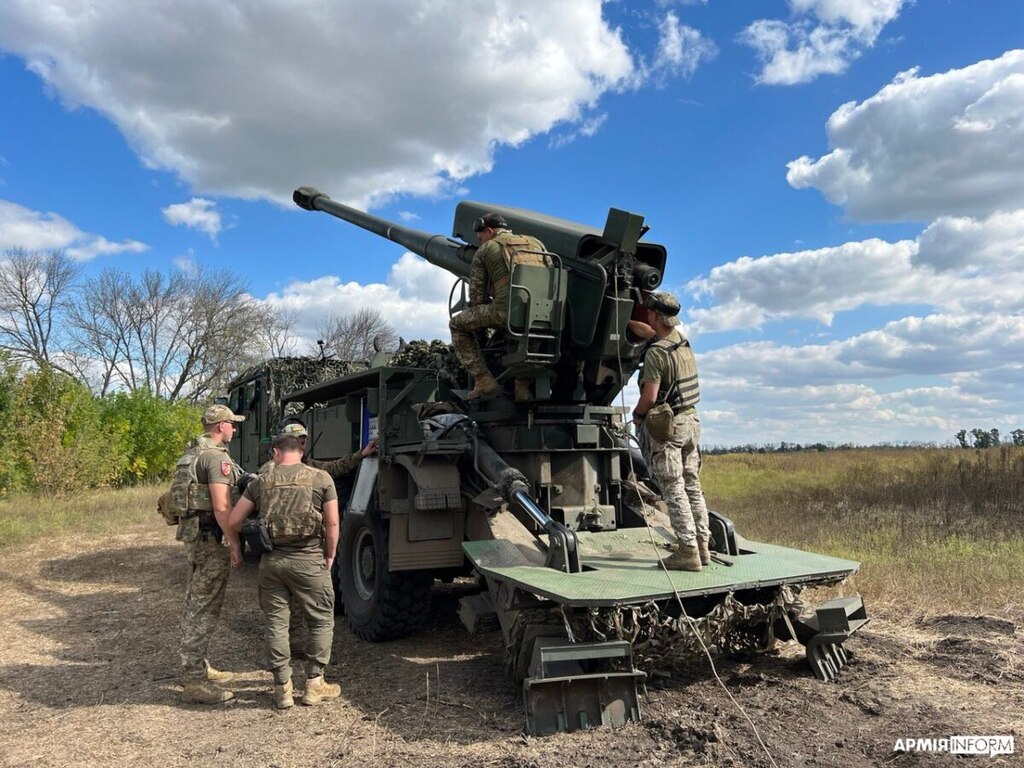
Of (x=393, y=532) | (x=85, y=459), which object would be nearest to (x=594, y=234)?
(x=393, y=532)

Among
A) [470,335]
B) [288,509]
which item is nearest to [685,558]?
[470,335]

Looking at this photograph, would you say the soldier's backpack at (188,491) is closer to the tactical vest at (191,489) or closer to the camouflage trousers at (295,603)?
the tactical vest at (191,489)

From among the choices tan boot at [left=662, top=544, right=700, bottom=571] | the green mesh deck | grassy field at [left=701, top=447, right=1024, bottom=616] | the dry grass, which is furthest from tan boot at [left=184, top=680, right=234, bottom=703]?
the dry grass

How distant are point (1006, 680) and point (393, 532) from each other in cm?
414

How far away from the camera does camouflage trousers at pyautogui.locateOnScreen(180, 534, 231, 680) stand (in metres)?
4.93

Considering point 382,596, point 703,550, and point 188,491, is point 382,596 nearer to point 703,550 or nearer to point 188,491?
point 188,491

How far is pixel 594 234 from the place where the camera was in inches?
228

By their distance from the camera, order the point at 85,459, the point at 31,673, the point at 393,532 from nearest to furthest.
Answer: the point at 31,673
the point at 393,532
the point at 85,459

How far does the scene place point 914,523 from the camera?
1190 cm

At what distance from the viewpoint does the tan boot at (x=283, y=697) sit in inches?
182

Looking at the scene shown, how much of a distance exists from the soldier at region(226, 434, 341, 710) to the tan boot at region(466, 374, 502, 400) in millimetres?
1504

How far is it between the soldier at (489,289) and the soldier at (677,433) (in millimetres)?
1058

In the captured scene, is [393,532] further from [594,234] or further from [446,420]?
[594,234]

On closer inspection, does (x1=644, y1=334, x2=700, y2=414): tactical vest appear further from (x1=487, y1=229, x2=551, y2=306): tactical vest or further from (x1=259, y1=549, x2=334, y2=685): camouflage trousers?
(x1=259, y1=549, x2=334, y2=685): camouflage trousers
